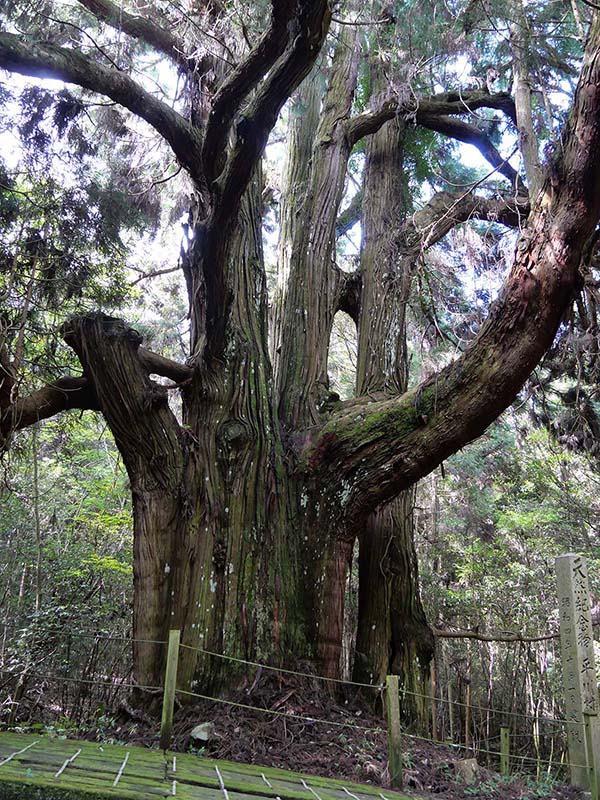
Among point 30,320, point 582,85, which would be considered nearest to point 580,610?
point 582,85

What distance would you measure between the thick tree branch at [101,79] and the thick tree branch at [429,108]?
271cm

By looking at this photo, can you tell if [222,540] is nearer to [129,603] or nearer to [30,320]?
[30,320]

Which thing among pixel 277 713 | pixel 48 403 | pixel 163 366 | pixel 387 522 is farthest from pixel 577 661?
pixel 48 403

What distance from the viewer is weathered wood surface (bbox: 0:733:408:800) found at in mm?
1957

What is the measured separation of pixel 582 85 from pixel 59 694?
7.27 meters

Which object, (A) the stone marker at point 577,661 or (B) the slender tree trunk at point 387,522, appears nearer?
(A) the stone marker at point 577,661

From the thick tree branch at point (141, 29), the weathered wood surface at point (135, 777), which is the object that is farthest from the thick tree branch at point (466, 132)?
the weathered wood surface at point (135, 777)

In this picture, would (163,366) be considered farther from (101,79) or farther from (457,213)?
(457,213)

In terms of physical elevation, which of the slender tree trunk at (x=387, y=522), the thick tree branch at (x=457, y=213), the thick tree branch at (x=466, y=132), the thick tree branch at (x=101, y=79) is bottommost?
the slender tree trunk at (x=387, y=522)

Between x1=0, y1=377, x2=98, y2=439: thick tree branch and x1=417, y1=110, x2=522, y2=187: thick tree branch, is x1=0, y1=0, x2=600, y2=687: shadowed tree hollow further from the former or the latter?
x1=417, y1=110, x2=522, y2=187: thick tree branch

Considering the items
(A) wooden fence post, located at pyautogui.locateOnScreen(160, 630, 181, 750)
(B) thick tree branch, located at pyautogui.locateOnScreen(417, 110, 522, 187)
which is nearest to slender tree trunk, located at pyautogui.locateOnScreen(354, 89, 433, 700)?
(B) thick tree branch, located at pyautogui.locateOnScreen(417, 110, 522, 187)

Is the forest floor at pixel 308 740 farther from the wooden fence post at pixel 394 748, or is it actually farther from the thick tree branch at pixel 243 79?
the thick tree branch at pixel 243 79

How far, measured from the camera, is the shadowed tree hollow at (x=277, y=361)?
3668 mm

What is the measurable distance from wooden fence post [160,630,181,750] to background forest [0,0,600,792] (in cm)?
42
